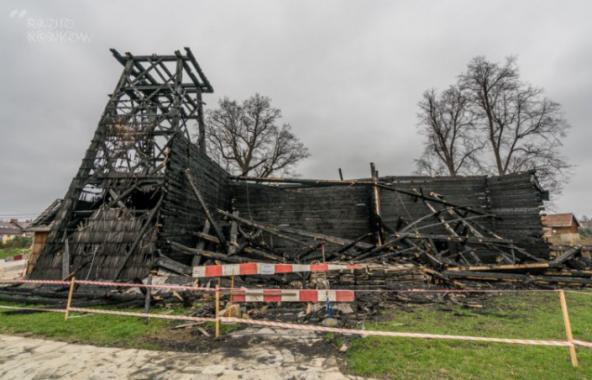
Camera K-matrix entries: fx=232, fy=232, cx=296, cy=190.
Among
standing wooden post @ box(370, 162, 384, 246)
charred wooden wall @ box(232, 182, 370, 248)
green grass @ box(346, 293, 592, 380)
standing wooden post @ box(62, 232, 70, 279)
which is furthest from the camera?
charred wooden wall @ box(232, 182, 370, 248)

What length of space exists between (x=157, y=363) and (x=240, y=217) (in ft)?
24.7

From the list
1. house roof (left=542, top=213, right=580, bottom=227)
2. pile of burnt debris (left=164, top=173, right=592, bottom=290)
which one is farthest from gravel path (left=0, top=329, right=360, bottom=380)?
house roof (left=542, top=213, right=580, bottom=227)

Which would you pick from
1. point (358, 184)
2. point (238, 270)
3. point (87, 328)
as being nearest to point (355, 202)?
point (358, 184)

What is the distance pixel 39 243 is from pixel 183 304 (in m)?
15.9

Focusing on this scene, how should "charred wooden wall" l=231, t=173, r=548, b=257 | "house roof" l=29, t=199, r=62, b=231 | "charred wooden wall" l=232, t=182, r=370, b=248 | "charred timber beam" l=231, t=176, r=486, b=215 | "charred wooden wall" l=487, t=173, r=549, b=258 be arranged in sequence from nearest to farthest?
"charred wooden wall" l=487, t=173, r=549, b=258, "charred timber beam" l=231, t=176, r=486, b=215, "charred wooden wall" l=231, t=173, r=548, b=257, "charred wooden wall" l=232, t=182, r=370, b=248, "house roof" l=29, t=199, r=62, b=231

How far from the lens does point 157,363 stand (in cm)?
328

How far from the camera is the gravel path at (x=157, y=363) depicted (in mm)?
2965

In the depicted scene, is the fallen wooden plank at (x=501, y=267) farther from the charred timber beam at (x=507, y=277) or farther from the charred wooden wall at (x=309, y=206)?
the charred wooden wall at (x=309, y=206)

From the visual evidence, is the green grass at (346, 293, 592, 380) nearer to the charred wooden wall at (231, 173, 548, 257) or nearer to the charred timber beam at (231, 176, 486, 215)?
the charred timber beam at (231, 176, 486, 215)

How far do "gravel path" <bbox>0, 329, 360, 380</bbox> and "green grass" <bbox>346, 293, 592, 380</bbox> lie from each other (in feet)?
2.45

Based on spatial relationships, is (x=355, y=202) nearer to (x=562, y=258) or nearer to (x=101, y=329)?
(x=562, y=258)

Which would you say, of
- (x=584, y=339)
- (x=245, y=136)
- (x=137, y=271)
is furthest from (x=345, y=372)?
(x=245, y=136)

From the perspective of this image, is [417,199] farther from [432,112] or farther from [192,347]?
[432,112]

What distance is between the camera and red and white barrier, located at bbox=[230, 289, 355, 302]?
13.6 ft
